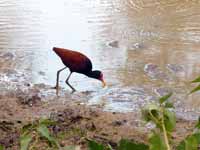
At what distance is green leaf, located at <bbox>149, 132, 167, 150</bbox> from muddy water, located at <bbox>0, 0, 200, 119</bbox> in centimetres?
399

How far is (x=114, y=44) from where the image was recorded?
6.66m

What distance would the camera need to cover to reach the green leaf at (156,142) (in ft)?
2.09

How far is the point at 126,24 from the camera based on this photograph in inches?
292

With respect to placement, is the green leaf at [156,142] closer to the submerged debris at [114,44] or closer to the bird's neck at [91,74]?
the bird's neck at [91,74]

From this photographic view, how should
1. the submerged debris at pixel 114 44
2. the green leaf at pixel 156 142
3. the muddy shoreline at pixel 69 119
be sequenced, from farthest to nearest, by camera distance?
the submerged debris at pixel 114 44 → the muddy shoreline at pixel 69 119 → the green leaf at pixel 156 142

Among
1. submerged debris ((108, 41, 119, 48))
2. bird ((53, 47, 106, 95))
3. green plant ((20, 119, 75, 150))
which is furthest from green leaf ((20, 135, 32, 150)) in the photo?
submerged debris ((108, 41, 119, 48))

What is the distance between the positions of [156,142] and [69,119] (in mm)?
3589

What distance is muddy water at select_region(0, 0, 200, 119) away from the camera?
524 cm

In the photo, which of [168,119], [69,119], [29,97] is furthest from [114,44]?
[168,119]

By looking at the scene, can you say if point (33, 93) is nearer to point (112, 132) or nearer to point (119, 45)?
point (112, 132)

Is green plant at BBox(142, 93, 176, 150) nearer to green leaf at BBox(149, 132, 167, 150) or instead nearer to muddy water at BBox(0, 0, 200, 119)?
green leaf at BBox(149, 132, 167, 150)

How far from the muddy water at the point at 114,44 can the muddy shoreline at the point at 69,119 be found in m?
0.26

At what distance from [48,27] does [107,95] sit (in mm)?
2571

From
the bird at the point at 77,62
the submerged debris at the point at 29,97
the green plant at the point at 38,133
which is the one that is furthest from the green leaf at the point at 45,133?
the bird at the point at 77,62
